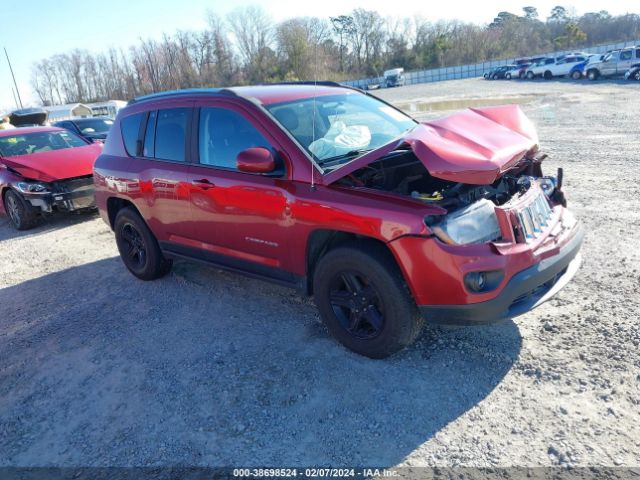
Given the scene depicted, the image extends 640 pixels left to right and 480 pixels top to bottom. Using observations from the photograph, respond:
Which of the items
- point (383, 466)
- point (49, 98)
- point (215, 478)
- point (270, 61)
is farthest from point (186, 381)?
point (49, 98)

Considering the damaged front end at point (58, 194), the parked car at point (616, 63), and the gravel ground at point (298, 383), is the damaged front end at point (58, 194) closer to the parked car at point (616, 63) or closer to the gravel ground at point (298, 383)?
the gravel ground at point (298, 383)

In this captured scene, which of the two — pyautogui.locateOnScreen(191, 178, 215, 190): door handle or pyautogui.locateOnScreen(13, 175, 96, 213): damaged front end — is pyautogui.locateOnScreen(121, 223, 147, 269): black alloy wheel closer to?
pyautogui.locateOnScreen(191, 178, 215, 190): door handle

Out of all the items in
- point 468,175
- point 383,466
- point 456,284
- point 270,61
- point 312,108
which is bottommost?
point 383,466

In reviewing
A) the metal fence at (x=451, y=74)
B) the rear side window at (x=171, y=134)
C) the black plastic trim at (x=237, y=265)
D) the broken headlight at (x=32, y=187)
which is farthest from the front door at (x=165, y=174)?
the metal fence at (x=451, y=74)

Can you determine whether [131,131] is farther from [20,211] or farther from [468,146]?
[20,211]

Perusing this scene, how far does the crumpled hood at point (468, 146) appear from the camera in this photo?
2.95 meters

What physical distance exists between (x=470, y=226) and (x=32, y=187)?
7.75 m

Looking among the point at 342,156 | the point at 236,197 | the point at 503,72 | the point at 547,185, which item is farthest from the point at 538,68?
the point at 236,197

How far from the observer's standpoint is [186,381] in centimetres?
348

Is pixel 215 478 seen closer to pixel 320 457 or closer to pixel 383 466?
pixel 320 457

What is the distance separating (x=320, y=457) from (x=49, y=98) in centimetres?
12560

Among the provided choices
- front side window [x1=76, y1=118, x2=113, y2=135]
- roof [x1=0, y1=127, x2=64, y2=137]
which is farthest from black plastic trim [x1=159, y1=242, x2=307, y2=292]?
front side window [x1=76, y1=118, x2=113, y2=135]

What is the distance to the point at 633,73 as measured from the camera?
28281mm

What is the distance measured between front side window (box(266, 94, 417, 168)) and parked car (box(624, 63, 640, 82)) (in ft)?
98.2
